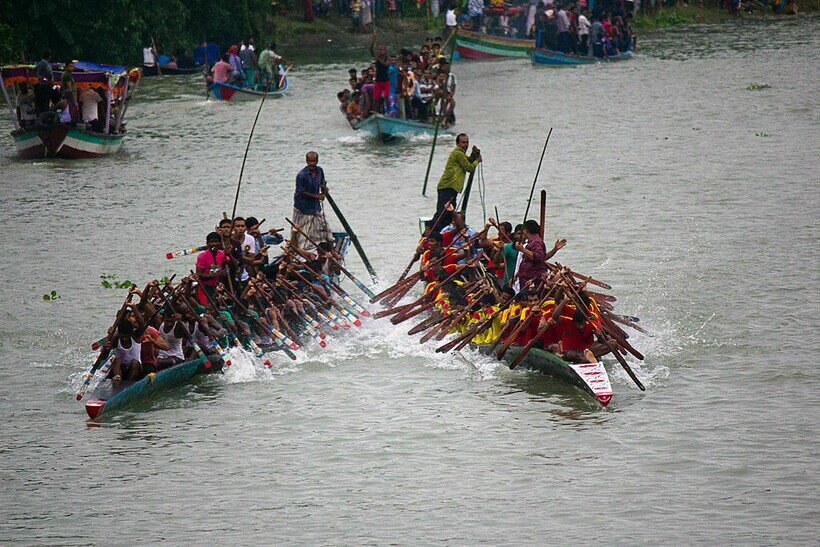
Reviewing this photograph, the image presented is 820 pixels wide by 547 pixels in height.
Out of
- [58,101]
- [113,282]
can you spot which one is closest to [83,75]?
[58,101]

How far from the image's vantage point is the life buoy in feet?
80.8

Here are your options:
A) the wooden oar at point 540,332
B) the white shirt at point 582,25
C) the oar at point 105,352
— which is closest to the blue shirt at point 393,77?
the wooden oar at point 540,332

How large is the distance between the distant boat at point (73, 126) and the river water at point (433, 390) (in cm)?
54

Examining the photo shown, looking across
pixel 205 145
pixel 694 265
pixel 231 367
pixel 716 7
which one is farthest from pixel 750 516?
pixel 716 7

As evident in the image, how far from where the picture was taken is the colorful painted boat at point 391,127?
1040 inches

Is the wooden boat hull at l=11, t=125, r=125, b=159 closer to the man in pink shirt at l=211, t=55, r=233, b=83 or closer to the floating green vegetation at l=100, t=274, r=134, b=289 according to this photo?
the man in pink shirt at l=211, t=55, r=233, b=83

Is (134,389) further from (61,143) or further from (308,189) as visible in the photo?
(61,143)

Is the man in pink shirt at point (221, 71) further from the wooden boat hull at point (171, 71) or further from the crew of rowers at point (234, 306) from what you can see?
the crew of rowers at point (234, 306)

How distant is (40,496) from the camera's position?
436 inches

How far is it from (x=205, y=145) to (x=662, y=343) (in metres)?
15.8

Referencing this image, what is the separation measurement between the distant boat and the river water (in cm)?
54

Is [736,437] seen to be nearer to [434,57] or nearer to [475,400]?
[475,400]

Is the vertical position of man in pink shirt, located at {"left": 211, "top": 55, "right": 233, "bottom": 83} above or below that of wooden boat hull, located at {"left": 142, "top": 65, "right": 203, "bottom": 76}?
above

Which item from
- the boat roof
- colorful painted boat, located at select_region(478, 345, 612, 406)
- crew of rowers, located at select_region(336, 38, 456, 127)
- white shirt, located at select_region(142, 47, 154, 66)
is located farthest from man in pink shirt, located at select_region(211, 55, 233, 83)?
colorful painted boat, located at select_region(478, 345, 612, 406)
